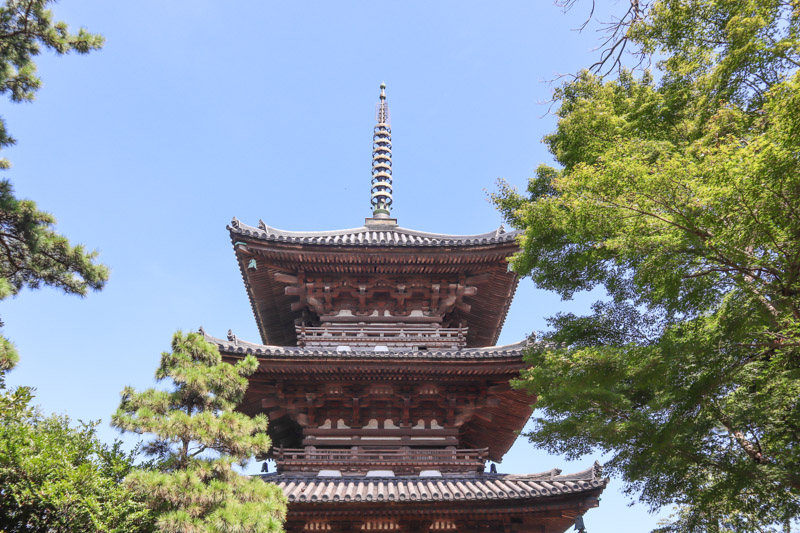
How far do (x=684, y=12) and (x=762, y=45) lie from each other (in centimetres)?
128

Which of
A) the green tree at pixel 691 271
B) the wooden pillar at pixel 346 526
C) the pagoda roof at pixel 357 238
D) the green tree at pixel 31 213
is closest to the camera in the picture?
the green tree at pixel 691 271

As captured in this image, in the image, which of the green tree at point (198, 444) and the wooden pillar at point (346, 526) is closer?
the green tree at point (198, 444)

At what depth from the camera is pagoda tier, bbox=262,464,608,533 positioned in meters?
9.59

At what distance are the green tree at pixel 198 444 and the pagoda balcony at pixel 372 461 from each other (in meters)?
3.11

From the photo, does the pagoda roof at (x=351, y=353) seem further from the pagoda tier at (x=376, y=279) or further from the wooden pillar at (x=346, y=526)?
the wooden pillar at (x=346, y=526)

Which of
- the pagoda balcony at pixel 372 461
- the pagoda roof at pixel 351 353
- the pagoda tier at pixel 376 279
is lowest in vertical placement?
the pagoda balcony at pixel 372 461

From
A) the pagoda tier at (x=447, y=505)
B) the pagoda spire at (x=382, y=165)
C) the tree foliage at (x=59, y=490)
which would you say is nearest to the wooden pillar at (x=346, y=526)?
the pagoda tier at (x=447, y=505)

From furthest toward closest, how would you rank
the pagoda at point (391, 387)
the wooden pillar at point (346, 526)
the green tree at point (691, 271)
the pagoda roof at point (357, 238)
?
the pagoda roof at point (357, 238) → the wooden pillar at point (346, 526) → the pagoda at point (391, 387) → the green tree at point (691, 271)

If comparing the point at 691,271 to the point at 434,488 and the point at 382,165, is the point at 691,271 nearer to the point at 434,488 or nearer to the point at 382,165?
the point at 434,488

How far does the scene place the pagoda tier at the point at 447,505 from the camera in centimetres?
959

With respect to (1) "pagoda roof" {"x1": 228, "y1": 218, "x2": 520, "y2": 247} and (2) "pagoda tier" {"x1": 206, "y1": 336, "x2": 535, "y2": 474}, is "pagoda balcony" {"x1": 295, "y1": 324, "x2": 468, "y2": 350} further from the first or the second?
(1) "pagoda roof" {"x1": 228, "y1": 218, "x2": 520, "y2": 247}

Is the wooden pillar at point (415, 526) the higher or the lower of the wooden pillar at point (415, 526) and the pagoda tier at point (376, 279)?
the lower

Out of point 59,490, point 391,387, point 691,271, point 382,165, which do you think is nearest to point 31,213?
point 59,490

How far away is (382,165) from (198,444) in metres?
15.0
